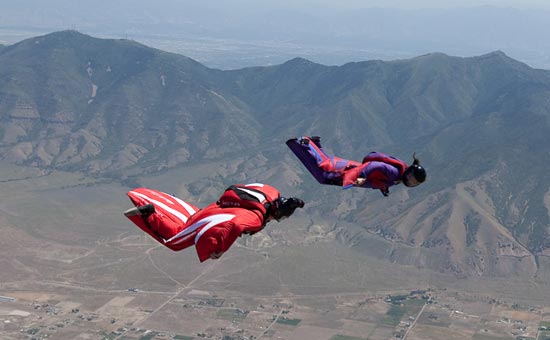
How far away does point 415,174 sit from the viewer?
31.2 meters

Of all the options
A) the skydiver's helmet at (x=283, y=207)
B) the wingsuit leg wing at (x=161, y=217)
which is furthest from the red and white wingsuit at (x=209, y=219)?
the skydiver's helmet at (x=283, y=207)

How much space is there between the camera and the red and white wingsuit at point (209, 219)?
2508 cm

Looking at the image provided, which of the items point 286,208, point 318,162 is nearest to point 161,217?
point 286,208

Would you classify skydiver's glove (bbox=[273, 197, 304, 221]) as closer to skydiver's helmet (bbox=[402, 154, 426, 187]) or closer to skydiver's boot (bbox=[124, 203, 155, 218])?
skydiver's boot (bbox=[124, 203, 155, 218])

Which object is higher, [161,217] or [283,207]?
[283,207]

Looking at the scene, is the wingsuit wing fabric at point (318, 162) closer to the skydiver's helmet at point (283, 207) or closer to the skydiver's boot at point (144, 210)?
the skydiver's helmet at point (283, 207)

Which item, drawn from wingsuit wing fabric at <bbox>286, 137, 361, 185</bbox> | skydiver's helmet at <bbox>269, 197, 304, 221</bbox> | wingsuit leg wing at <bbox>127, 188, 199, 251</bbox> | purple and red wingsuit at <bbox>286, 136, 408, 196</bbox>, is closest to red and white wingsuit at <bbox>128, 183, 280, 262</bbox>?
wingsuit leg wing at <bbox>127, 188, 199, 251</bbox>

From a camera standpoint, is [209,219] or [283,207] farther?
[283,207]

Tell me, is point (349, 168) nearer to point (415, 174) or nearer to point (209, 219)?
point (415, 174)

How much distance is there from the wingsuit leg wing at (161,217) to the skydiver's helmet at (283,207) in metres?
3.37

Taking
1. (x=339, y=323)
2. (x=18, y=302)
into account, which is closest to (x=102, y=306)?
(x=18, y=302)

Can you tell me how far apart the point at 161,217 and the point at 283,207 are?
4.61 m

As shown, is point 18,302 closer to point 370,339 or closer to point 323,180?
point 370,339

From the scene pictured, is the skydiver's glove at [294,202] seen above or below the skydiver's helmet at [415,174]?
above
